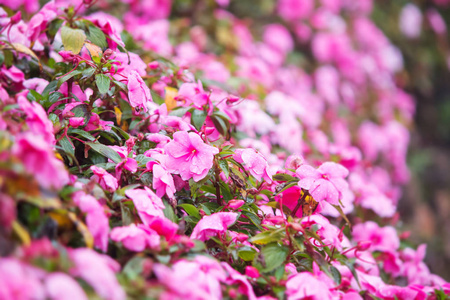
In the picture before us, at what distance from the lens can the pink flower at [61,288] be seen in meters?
0.47

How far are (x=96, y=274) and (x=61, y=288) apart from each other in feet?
0.15

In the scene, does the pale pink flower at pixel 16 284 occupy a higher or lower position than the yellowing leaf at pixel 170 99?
higher

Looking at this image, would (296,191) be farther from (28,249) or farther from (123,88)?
(28,249)

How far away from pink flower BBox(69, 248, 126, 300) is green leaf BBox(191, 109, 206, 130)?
61 centimetres

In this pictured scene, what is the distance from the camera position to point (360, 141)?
2553mm

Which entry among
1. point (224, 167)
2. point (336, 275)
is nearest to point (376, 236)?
point (336, 275)

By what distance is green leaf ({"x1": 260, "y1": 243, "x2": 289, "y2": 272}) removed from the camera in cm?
75

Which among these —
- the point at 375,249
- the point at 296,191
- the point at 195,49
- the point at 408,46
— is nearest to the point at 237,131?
the point at 296,191

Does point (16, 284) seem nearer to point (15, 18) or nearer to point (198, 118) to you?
point (198, 118)

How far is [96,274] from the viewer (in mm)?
502

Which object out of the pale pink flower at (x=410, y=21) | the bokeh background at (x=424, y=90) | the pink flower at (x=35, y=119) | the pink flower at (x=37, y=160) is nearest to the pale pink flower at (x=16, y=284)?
the pink flower at (x=37, y=160)

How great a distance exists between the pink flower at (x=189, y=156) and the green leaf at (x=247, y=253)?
18 cm

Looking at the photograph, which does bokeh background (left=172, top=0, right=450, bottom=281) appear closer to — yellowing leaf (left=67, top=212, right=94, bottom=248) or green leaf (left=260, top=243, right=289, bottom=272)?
green leaf (left=260, top=243, right=289, bottom=272)

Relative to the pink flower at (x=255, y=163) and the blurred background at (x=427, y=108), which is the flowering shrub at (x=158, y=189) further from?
the blurred background at (x=427, y=108)
